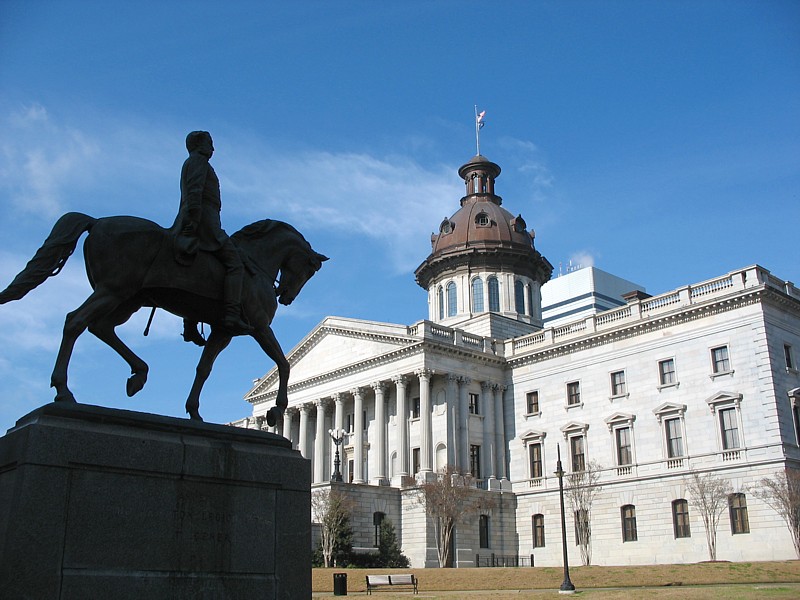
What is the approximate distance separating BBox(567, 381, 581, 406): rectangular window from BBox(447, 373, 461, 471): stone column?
8.38 m

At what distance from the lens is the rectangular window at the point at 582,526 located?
56.1 meters

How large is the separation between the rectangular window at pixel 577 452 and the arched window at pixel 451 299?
19.8 m

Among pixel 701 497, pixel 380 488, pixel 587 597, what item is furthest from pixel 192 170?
pixel 380 488

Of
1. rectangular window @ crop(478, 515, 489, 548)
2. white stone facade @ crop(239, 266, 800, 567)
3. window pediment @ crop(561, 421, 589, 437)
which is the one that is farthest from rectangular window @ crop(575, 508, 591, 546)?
rectangular window @ crop(478, 515, 489, 548)

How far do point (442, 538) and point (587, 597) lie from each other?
3085 centimetres

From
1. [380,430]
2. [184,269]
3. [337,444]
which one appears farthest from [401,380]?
[184,269]

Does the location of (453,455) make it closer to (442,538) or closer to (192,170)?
(442,538)

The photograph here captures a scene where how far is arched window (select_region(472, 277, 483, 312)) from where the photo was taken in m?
74.4


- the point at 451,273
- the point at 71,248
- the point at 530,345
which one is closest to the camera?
the point at 71,248

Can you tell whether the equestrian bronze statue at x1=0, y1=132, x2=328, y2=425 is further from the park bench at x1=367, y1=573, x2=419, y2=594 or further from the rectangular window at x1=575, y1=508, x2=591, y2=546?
the rectangular window at x1=575, y1=508, x2=591, y2=546

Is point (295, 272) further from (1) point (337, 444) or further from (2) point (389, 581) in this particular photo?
(1) point (337, 444)

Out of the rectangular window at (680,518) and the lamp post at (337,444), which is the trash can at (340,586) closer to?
the lamp post at (337,444)

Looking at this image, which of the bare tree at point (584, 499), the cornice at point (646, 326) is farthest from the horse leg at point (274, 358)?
the bare tree at point (584, 499)

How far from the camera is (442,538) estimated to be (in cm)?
5581
